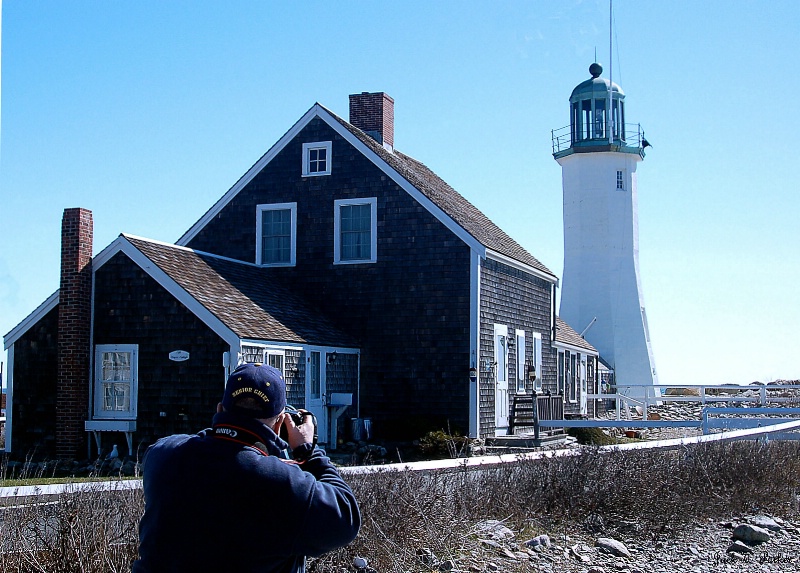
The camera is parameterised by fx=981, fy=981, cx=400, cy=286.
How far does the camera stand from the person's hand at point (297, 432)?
3910 millimetres

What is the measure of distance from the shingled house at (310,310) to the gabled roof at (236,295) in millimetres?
50

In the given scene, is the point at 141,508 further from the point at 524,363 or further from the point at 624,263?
the point at 624,263

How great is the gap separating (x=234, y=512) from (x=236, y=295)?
55.5 feet

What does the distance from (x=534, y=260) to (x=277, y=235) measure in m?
7.27

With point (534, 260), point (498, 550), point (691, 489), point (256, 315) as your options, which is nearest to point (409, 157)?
point (534, 260)

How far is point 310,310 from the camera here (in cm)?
2269

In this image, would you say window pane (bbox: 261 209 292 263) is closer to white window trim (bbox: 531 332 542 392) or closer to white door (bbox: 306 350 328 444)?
white door (bbox: 306 350 328 444)

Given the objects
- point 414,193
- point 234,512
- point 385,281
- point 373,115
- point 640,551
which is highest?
point 373,115

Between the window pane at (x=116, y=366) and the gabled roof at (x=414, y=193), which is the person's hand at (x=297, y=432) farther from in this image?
the gabled roof at (x=414, y=193)

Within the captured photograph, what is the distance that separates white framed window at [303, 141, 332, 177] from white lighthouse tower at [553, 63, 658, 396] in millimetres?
16548

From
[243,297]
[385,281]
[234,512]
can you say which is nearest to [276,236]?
[385,281]

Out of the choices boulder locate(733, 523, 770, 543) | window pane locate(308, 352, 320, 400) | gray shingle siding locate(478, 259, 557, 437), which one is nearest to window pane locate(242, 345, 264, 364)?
window pane locate(308, 352, 320, 400)

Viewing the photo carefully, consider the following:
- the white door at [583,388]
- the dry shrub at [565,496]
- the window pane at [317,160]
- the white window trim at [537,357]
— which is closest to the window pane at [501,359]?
the white window trim at [537,357]

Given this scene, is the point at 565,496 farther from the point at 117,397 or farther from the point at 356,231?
the point at 356,231
